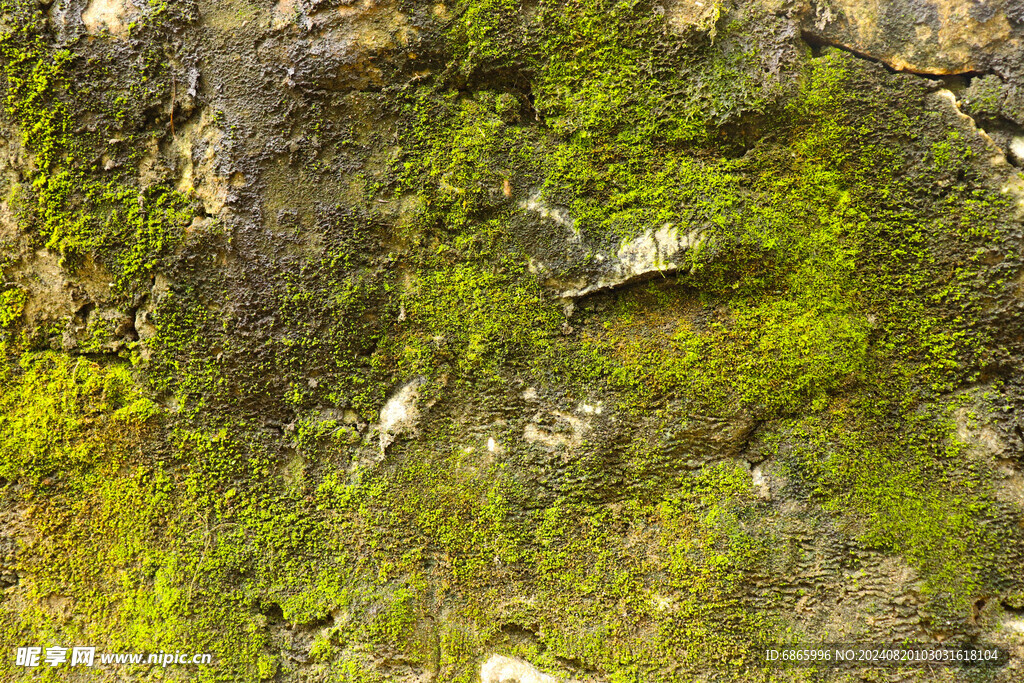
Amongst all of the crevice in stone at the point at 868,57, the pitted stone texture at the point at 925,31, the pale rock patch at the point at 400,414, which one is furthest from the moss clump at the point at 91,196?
the pitted stone texture at the point at 925,31

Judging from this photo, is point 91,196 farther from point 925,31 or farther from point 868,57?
point 925,31

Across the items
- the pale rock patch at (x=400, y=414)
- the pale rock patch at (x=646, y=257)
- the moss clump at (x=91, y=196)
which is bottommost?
the pale rock patch at (x=400, y=414)

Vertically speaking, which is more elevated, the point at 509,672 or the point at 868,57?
the point at 868,57

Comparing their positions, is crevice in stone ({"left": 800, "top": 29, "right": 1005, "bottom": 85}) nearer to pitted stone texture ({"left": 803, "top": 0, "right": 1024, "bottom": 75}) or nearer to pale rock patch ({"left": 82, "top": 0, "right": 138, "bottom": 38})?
pitted stone texture ({"left": 803, "top": 0, "right": 1024, "bottom": 75})

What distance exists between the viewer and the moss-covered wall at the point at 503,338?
2213mm

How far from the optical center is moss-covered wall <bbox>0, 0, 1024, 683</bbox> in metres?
2.21

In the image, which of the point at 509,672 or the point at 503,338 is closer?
the point at 509,672

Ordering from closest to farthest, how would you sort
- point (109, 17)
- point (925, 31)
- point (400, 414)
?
point (925, 31), point (109, 17), point (400, 414)

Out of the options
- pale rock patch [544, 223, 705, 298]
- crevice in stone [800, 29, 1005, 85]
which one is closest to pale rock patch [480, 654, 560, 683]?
pale rock patch [544, 223, 705, 298]

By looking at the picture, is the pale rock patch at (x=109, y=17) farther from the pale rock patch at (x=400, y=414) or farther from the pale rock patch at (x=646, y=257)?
the pale rock patch at (x=646, y=257)

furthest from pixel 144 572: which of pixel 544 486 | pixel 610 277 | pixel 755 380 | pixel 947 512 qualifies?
pixel 947 512

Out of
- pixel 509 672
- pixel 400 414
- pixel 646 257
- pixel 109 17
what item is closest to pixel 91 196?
pixel 109 17

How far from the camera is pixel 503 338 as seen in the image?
2.42m

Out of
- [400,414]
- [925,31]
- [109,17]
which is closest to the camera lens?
[925,31]
